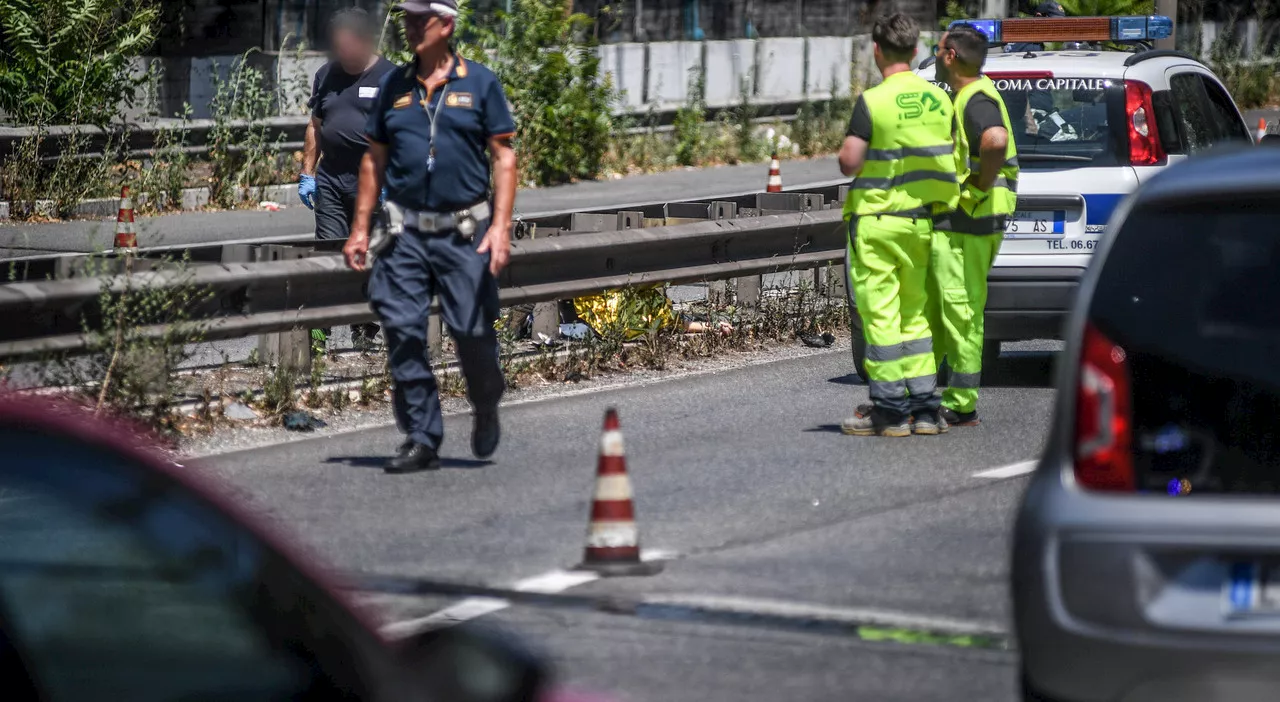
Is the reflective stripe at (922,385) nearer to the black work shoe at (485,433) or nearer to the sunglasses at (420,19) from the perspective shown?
the black work shoe at (485,433)

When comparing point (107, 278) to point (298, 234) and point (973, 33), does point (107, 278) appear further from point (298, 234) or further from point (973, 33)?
point (298, 234)

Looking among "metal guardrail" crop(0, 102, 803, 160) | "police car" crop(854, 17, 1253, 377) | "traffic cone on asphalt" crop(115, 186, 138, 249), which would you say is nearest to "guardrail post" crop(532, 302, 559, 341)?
"police car" crop(854, 17, 1253, 377)

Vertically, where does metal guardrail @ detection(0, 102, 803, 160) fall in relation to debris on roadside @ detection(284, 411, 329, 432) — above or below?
above

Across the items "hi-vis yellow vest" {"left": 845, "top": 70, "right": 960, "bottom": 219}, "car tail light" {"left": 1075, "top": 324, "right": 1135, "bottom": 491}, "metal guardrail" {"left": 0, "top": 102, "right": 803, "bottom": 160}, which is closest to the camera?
"car tail light" {"left": 1075, "top": 324, "right": 1135, "bottom": 491}

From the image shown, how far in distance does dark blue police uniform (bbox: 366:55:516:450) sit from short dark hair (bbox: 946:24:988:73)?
2.29 metres

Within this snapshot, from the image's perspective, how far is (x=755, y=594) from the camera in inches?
236

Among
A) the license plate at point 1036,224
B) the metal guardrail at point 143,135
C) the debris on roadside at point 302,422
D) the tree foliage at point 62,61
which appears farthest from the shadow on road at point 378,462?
the tree foliage at point 62,61

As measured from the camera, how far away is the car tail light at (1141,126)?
9539 mm

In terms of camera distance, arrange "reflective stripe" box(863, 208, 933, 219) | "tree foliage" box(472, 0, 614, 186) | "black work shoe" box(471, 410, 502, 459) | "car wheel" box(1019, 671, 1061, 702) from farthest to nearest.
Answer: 1. "tree foliage" box(472, 0, 614, 186)
2. "reflective stripe" box(863, 208, 933, 219)
3. "black work shoe" box(471, 410, 502, 459)
4. "car wheel" box(1019, 671, 1061, 702)

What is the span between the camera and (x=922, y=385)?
865 centimetres

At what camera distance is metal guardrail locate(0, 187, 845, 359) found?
7.84 meters

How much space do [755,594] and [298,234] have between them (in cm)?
1093

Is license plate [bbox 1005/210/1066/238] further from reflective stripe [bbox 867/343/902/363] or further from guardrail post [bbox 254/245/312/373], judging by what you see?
guardrail post [bbox 254/245/312/373]

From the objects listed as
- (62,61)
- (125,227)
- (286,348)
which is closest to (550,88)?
(62,61)
